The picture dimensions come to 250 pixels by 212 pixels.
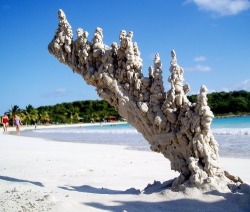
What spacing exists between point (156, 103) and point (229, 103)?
9699 centimetres

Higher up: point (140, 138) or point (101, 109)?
point (101, 109)

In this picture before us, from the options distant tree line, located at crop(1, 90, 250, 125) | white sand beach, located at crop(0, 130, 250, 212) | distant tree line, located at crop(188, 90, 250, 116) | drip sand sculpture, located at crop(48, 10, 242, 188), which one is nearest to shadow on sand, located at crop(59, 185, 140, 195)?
white sand beach, located at crop(0, 130, 250, 212)

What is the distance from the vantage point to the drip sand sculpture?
4.95 metres

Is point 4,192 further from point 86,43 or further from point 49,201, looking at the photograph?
point 86,43

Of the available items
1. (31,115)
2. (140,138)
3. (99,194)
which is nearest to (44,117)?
(31,115)

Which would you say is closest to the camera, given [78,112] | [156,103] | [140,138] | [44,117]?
[156,103]

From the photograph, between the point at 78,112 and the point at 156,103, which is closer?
the point at 156,103

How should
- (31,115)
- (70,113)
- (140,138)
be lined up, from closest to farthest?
(140,138), (31,115), (70,113)

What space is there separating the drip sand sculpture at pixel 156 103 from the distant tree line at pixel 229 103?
92616 millimetres

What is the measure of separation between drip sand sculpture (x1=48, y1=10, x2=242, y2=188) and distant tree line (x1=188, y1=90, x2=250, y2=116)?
9262 cm

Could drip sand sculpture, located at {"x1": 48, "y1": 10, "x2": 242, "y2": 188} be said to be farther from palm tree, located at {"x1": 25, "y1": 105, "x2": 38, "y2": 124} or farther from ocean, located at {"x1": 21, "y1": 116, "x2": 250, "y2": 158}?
palm tree, located at {"x1": 25, "y1": 105, "x2": 38, "y2": 124}

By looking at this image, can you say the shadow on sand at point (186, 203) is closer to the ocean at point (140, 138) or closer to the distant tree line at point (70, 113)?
the ocean at point (140, 138)

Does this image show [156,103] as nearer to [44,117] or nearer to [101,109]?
[44,117]

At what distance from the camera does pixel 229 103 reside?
3871 inches
